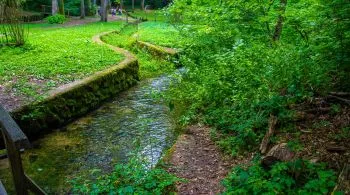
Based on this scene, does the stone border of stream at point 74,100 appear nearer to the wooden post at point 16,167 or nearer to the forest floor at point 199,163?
the wooden post at point 16,167

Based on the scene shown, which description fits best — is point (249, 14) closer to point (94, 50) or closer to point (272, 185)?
point (272, 185)

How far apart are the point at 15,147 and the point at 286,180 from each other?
117 inches

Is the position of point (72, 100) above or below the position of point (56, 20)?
below

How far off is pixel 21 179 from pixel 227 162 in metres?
3.14

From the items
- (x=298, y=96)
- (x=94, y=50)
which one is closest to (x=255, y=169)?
(x=298, y=96)

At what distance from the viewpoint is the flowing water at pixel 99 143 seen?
20.9ft

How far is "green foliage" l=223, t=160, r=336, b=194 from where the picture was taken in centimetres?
385

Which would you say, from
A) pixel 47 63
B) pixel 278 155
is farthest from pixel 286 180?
pixel 47 63

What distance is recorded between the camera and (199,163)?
19.5 ft

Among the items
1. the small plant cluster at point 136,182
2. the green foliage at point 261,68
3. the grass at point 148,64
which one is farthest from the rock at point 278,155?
the grass at point 148,64

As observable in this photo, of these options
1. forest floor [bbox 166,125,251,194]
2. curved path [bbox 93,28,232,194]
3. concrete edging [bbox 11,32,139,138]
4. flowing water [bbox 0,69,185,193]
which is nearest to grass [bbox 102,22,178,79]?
concrete edging [bbox 11,32,139,138]

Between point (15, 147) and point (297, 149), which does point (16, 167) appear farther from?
point (297, 149)

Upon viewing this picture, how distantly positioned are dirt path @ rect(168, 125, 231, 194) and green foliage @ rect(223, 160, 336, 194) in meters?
0.65

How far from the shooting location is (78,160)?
22.4 feet
